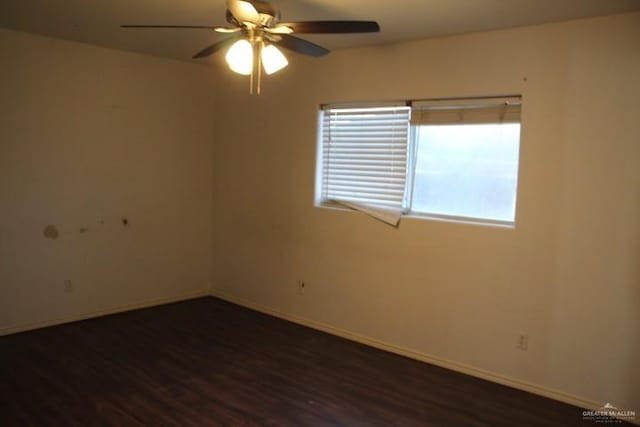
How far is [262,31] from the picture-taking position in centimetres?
259

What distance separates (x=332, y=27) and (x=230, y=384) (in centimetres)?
229

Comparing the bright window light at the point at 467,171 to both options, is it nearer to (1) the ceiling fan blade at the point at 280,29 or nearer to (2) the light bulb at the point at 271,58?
(2) the light bulb at the point at 271,58

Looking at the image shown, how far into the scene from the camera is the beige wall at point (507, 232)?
9.61 ft

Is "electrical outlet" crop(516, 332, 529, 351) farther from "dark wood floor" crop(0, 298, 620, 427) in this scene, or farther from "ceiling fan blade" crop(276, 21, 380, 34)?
"ceiling fan blade" crop(276, 21, 380, 34)

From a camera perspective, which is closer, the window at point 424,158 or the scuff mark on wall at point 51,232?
the window at point 424,158

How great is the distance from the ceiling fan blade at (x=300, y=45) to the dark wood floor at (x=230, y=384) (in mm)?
2113

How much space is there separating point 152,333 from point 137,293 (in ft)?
2.54

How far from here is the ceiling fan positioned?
2383mm

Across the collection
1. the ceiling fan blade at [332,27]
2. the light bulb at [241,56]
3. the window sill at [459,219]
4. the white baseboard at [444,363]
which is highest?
the ceiling fan blade at [332,27]

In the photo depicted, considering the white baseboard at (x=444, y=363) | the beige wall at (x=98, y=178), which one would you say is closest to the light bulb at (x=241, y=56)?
the beige wall at (x=98, y=178)

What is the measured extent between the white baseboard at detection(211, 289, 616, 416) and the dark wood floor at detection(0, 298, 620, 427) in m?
0.07

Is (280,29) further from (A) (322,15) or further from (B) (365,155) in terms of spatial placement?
(B) (365,155)

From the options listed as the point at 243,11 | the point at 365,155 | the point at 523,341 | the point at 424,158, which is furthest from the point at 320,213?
the point at 243,11

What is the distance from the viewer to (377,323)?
3.98 meters
